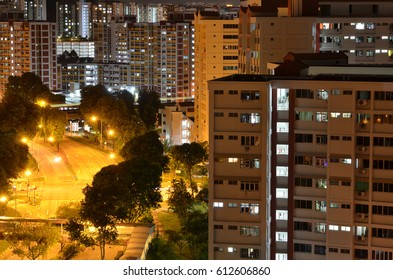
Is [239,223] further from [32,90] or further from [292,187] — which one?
[32,90]

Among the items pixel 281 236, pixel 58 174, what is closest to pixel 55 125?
pixel 58 174

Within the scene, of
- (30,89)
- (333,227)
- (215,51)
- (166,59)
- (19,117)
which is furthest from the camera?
(166,59)

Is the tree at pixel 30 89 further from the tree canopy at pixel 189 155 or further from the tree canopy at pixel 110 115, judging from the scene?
the tree canopy at pixel 189 155

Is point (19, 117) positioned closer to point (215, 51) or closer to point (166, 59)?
point (215, 51)

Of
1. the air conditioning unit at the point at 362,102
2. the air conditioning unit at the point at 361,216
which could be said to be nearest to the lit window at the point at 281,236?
the air conditioning unit at the point at 361,216

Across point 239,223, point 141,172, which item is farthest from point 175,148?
point 239,223

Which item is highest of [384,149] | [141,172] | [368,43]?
[368,43]
